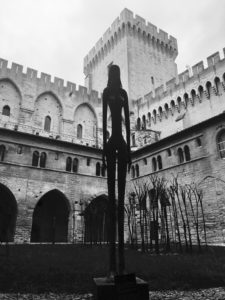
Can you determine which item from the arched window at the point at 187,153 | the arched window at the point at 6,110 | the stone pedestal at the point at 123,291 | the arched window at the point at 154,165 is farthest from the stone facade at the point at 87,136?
Answer: the stone pedestal at the point at 123,291

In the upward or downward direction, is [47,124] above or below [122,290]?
above

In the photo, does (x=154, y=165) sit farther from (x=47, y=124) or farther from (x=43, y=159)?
(x=47, y=124)

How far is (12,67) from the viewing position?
27203mm

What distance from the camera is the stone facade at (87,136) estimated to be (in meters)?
19.3

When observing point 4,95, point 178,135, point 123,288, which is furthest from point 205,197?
point 4,95

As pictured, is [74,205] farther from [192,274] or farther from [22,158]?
[192,274]

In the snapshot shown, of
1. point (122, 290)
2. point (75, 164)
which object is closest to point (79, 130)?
point (75, 164)

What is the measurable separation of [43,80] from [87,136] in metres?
8.20

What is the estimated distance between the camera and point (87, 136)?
3067 centimetres

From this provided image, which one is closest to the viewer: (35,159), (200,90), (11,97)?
(35,159)

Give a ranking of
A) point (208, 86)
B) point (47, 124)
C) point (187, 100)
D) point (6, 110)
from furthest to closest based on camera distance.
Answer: point (47, 124) → point (187, 100) → point (6, 110) → point (208, 86)

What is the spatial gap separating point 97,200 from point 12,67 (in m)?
16.9

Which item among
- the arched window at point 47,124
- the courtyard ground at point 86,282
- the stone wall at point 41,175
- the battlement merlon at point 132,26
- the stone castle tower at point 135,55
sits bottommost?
the courtyard ground at point 86,282

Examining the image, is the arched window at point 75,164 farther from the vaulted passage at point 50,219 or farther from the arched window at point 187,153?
the arched window at point 187,153
